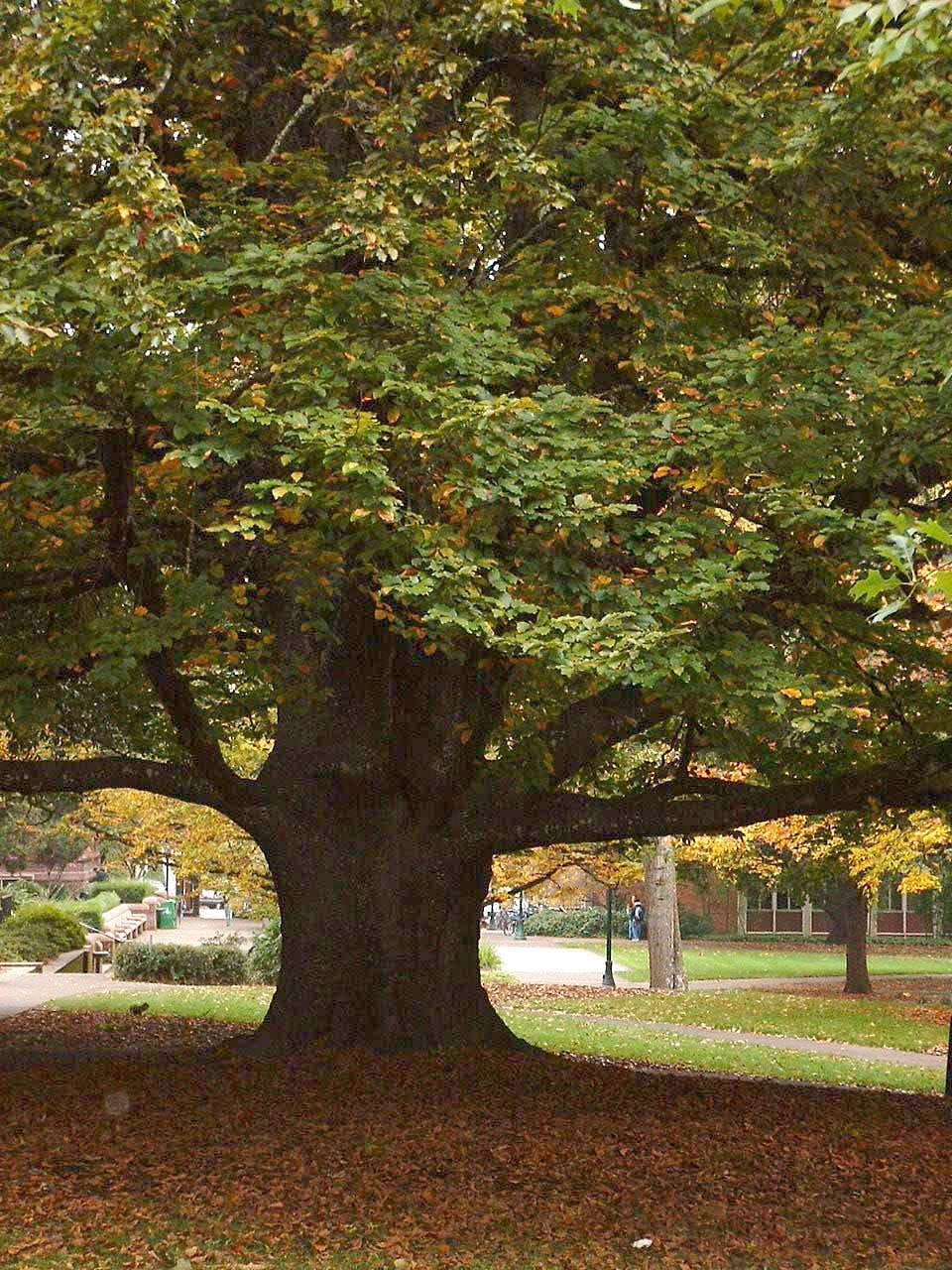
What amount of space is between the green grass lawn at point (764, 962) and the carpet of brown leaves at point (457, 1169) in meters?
23.8

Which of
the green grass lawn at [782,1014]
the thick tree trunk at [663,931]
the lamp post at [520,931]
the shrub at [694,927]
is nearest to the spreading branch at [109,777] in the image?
the green grass lawn at [782,1014]

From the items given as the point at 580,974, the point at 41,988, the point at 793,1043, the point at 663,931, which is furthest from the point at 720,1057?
the point at 580,974

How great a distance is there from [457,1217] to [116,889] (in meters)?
48.6

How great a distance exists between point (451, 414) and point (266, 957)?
66.1 ft

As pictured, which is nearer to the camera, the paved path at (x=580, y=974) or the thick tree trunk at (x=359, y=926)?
the thick tree trunk at (x=359, y=926)

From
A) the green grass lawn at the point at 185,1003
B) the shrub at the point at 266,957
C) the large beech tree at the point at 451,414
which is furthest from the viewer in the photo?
the shrub at the point at 266,957

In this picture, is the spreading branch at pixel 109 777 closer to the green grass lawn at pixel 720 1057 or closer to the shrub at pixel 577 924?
the green grass lawn at pixel 720 1057

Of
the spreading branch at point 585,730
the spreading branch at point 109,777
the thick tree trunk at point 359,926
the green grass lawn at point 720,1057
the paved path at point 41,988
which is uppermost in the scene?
the spreading branch at point 585,730

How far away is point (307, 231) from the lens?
30.8 feet

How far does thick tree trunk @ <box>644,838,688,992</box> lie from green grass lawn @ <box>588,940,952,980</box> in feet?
15.8

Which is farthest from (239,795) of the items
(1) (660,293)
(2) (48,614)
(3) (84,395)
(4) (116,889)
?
(4) (116,889)

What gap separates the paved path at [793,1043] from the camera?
19.0 m

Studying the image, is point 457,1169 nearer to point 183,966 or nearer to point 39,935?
point 183,966

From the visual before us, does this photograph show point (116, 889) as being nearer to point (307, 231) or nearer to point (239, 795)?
point (239, 795)
